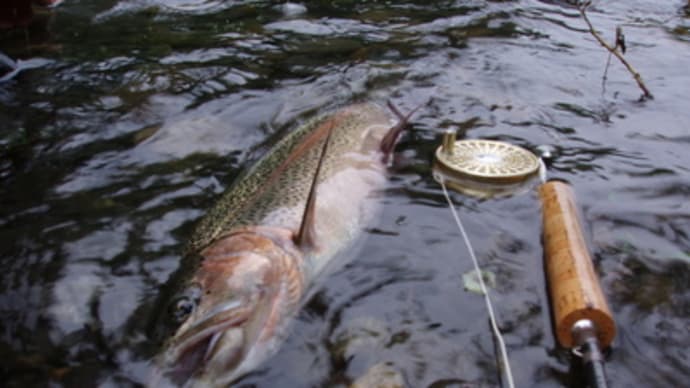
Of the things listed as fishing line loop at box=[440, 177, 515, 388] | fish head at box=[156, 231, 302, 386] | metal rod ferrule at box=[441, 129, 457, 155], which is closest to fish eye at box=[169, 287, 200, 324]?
fish head at box=[156, 231, 302, 386]

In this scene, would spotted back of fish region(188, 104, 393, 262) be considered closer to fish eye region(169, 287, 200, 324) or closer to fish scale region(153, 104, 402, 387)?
fish scale region(153, 104, 402, 387)

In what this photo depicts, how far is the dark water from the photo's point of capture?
8.83 feet

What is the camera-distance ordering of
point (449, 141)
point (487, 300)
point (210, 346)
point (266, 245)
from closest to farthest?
point (210, 346) → point (487, 300) → point (266, 245) → point (449, 141)

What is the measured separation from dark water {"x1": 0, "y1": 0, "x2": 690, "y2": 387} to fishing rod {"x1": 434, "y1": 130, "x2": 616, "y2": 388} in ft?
0.44

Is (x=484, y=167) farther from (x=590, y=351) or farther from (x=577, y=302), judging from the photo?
(x=590, y=351)

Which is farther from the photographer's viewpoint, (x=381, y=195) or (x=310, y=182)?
(x=381, y=195)

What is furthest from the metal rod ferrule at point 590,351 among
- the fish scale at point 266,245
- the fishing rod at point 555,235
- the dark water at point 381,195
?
the fish scale at point 266,245

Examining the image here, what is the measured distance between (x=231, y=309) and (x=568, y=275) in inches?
57.1

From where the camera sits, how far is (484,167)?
156 inches

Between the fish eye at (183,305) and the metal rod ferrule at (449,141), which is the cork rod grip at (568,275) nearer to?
the metal rod ferrule at (449,141)

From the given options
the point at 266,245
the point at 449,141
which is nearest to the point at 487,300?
the point at 266,245

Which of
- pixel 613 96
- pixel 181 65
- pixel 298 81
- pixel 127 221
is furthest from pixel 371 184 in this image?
pixel 181 65

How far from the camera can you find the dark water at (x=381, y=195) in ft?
8.83

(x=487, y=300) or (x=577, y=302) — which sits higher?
(x=577, y=302)
